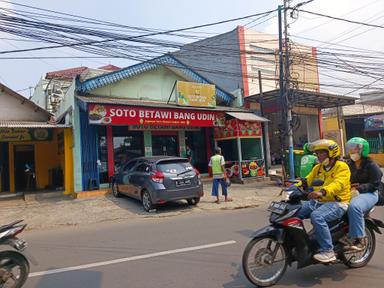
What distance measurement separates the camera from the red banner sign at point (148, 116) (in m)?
13.3

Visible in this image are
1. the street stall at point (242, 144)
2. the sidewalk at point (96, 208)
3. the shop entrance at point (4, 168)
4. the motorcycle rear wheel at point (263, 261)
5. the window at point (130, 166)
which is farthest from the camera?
the shop entrance at point (4, 168)

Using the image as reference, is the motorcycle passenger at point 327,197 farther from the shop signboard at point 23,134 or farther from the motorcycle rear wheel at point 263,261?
the shop signboard at point 23,134

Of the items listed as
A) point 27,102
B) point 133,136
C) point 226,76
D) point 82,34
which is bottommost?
point 133,136

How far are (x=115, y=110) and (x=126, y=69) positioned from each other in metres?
2.72

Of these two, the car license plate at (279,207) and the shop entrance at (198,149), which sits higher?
the shop entrance at (198,149)

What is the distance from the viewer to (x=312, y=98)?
19.7 metres

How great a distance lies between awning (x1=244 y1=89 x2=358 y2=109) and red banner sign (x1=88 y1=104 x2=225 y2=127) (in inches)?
124

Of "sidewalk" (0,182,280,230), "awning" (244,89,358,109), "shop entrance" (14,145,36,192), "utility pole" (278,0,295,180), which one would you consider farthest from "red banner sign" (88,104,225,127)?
"shop entrance" (14,145,36,192)

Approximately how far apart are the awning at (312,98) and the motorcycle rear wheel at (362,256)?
12982 millimetres

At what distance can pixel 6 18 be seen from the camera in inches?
391

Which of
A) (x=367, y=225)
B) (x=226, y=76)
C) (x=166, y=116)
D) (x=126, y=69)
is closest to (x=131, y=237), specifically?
(x=367, y=225)

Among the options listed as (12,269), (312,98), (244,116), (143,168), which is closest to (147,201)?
(143,168)

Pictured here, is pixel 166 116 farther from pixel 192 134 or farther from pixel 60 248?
pixel 60 248

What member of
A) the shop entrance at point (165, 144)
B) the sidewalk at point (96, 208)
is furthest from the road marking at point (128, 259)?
the shop entrance at point (165, 144)
